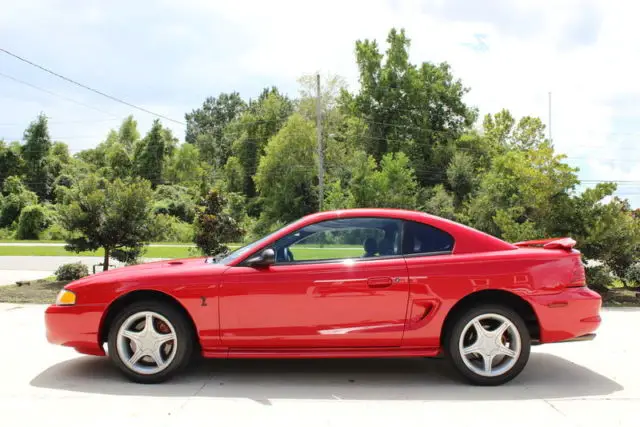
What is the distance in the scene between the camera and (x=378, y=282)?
4660mm

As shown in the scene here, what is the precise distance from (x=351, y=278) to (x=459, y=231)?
1.05 m

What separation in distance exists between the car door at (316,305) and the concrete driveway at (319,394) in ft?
1.37

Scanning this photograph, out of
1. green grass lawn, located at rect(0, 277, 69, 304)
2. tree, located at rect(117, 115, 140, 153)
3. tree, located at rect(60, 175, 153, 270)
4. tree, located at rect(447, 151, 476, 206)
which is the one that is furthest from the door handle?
tree, located at rect(117, 115, 140, 153)

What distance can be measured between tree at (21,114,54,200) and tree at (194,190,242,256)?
176 feet

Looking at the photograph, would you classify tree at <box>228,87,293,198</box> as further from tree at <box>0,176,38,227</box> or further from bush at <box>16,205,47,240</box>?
bush at <box>16,205,47,240</box>

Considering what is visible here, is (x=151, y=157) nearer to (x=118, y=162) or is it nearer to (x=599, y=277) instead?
(x=118, y=162)

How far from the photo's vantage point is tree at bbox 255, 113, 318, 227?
52.1m

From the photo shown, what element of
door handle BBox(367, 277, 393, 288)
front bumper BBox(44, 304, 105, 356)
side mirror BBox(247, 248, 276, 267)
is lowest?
front bumper BBox(44, 304, 105, 356)

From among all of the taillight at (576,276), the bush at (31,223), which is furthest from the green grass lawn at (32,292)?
the bush at (31,223)

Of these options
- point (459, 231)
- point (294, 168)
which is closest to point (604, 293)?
point (459, 231)

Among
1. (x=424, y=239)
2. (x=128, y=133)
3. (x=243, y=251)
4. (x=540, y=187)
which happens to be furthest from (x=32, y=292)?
(x=128, y=133)

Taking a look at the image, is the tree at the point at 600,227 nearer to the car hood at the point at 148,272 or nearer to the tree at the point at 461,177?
the car hood at the point at 148,272

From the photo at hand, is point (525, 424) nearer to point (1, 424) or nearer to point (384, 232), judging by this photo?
point (384, 232)

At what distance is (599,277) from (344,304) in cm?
819
